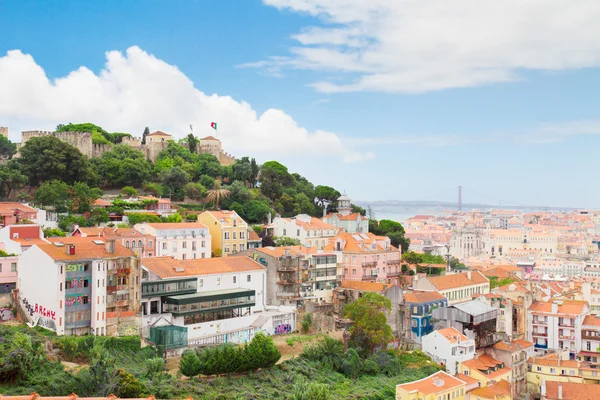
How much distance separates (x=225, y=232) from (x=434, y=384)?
18.5 meters

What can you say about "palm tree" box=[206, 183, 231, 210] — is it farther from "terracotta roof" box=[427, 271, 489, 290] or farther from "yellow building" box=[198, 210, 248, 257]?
"terracotta roof" box=[427, 271, 489, 290]

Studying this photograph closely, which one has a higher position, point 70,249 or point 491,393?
point 70,249

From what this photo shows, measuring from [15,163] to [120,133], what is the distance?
81.9 ft

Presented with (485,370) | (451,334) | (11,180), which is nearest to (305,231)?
(451,334)

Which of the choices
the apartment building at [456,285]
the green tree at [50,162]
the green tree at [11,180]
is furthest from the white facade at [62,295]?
the apartment building at [456,285]

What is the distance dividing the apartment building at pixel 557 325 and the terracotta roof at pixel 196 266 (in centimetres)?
2028

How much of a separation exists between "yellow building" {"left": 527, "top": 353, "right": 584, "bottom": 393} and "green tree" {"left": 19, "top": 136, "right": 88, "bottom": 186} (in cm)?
3468

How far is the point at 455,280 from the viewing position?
154 ft

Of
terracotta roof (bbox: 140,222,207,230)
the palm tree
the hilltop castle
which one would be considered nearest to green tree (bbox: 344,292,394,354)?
terracotta roof (bbox: 140,222,207,230)

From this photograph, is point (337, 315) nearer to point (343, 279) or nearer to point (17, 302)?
point (343, 279)

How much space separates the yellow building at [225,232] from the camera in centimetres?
4500

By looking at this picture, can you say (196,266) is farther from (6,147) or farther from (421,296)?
(6,147)

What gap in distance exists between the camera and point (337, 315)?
40.3m

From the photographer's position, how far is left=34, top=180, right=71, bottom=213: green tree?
4550cm
